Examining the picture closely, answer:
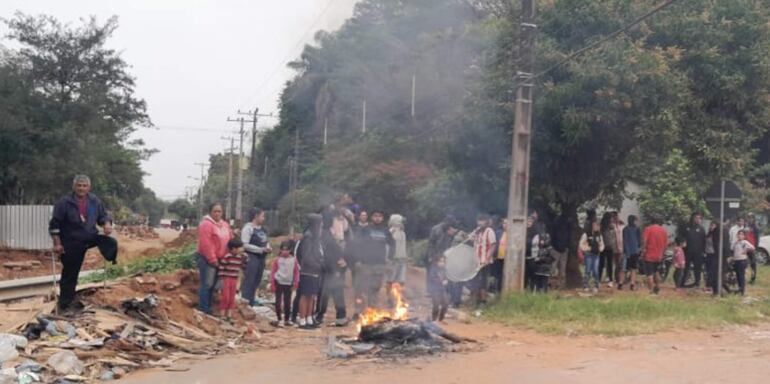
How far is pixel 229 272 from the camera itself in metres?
10.6

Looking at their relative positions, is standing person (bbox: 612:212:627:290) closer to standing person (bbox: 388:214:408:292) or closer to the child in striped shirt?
standing person (bbox: 388:214:408:292)

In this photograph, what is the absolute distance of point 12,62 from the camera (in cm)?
2770

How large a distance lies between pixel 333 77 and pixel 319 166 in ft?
31.0

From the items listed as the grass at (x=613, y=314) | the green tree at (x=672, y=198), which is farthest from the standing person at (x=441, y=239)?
the green tree at (x=672, y=198)

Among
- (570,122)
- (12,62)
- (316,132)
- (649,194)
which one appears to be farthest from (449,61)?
(316,132)

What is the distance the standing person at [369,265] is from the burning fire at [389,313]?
0.35m

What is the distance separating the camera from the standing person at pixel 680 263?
51.6 feet

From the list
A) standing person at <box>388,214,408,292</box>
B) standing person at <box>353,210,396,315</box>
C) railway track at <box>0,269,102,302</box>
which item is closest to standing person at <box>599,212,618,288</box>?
standing person at <box>388,214,408,292</box>

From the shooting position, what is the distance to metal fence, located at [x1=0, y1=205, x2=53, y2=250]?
25859 mm

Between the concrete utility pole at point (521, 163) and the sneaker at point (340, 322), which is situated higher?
the concrete utility pole at point (521, 163)

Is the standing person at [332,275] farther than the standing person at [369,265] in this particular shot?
No

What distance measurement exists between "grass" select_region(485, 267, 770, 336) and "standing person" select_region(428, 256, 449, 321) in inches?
34.2

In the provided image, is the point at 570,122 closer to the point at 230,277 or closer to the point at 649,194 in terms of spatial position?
the point at 230,277

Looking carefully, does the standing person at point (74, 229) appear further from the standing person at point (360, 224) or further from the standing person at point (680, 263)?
the standing person at point (680, 263)
